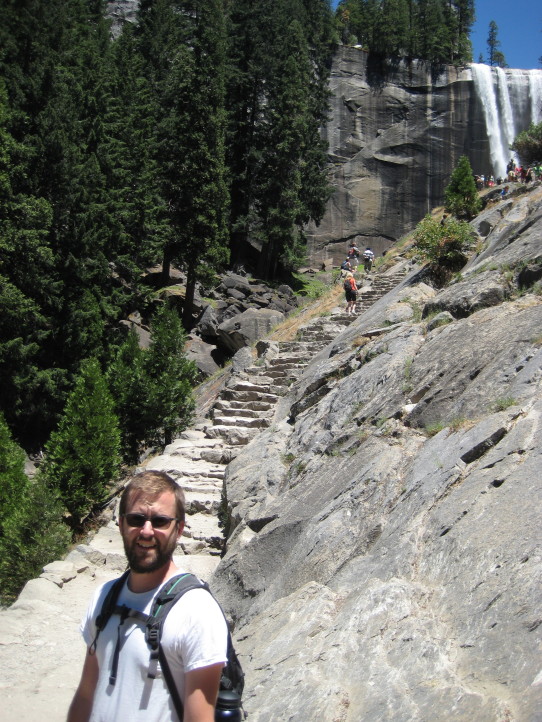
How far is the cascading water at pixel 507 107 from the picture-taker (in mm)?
43188

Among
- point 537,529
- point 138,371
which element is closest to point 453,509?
point 537,529

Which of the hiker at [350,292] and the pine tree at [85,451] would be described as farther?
the hiker at [350,292]

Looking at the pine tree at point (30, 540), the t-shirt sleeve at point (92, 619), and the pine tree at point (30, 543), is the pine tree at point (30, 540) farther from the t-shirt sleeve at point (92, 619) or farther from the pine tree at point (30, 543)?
the t-shirt sleeve at point (92, 619)

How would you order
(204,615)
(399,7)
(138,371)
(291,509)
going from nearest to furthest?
(204,615), (291,509), (138,371), (399,7)

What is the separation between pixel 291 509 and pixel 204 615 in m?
5.28

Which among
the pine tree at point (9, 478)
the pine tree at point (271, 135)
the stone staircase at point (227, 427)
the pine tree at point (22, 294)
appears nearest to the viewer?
the stone staircase at point (227, 427)

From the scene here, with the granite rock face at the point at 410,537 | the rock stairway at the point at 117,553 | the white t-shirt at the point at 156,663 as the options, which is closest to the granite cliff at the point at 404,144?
the rock stairway at the point at 117,553

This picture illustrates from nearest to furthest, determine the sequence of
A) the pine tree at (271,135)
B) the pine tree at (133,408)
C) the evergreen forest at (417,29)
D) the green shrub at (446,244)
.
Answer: the green shrub at (446,244)
the pine tree at (133,408)
the pine tree at (271,135)
the evergreen forest at (417,29)

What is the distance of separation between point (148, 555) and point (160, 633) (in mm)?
308

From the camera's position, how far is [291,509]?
7629 mm

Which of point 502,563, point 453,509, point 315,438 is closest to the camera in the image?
point 502,563

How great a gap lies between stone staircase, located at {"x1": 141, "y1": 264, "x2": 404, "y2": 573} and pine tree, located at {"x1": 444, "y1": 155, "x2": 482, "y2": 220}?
237 inches

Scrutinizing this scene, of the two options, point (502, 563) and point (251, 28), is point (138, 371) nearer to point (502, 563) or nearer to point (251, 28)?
point (502, 563)

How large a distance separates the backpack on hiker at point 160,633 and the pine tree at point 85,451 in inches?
439
